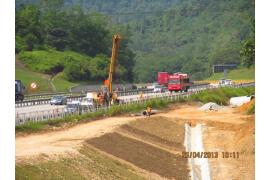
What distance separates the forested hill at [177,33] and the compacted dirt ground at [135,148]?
1447 inches

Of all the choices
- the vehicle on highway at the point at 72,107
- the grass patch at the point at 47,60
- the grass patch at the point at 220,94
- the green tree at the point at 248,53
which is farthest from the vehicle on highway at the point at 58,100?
the green tree at the point at 248,53

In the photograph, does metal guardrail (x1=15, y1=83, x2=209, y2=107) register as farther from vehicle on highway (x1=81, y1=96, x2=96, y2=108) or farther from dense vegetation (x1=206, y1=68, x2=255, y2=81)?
dense vegetation (x1=206, y1=68, x2=255, y2=81)

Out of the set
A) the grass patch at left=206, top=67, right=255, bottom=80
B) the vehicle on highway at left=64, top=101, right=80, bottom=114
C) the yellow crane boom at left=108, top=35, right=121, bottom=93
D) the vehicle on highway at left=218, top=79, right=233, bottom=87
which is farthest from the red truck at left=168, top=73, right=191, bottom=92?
the vehicle on highway at left=64, top=101, right=80, bottom=114

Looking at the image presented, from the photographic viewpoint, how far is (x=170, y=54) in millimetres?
112875

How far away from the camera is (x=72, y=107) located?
60.2 meters

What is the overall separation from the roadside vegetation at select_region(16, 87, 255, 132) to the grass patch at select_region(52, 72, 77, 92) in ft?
26.5

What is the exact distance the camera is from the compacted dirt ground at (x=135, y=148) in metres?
34.1

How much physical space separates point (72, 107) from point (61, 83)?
11.5m

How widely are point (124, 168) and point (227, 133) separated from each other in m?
14.2

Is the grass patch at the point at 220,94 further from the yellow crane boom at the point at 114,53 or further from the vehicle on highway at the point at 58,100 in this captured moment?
the vehicle on highway at the point at 58,100

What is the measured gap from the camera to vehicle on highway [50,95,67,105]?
64.3 metres

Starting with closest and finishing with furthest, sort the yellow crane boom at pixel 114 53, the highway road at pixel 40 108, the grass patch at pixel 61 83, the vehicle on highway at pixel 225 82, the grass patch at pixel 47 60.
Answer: the highway road at pixel 40 108
the vehicle on highway at pixel 225 82
the yellow crane boom at pixel 114 53
the grass patch at pixel 61 83
the grass patch at pixel 47 60
